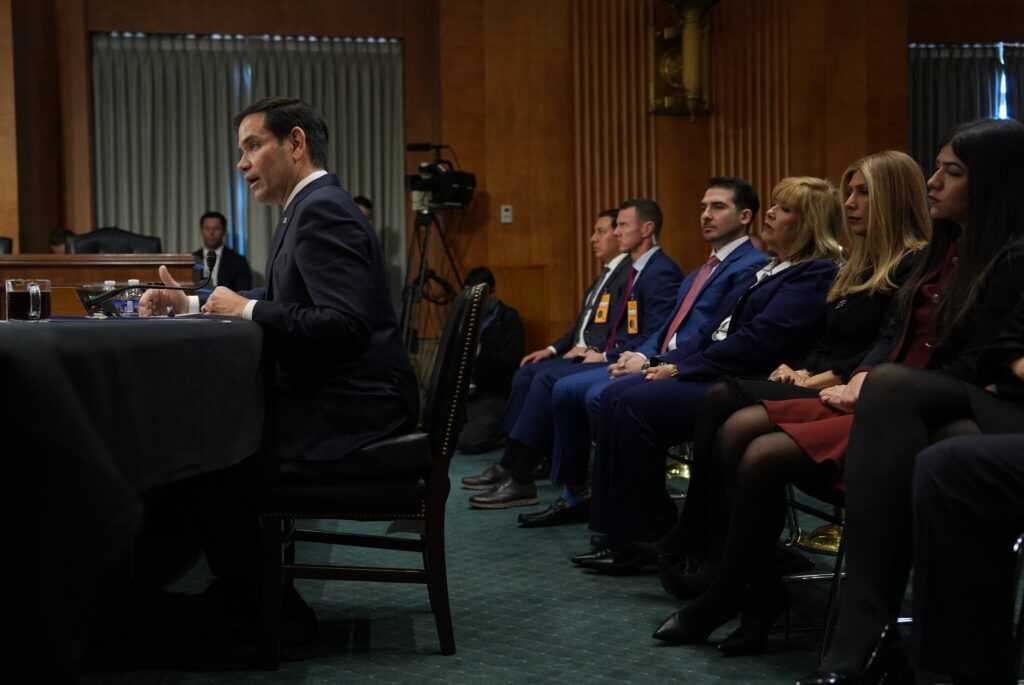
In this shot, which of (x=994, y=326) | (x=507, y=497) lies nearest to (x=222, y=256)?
(x=507, y=497)

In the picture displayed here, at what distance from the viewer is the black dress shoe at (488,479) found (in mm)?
4773

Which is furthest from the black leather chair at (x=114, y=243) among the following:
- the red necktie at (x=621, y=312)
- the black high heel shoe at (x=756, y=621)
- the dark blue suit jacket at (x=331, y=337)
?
the black high heel shoe at (x=756, y=621)

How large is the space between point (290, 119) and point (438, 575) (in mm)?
1079

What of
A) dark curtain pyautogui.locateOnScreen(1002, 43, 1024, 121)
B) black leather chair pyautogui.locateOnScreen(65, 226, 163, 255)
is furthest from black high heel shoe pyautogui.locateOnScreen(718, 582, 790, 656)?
dark curtain pyautogui.locateOnScreen(1002, 43, 1024, 121)

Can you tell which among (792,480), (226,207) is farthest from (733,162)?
(792,480)

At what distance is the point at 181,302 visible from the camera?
2686 mm

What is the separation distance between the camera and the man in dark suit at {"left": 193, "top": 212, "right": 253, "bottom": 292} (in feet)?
27.1

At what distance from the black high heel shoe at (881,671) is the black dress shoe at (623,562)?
4.18 feet

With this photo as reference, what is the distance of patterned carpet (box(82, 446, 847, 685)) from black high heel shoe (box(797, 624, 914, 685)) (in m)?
0.33

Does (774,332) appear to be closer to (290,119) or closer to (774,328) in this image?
(774,328)

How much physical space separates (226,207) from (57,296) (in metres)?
5.06

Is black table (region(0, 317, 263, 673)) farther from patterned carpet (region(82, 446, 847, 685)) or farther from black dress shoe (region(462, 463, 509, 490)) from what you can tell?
black dress shoe (region(462, 463, 509, 490))

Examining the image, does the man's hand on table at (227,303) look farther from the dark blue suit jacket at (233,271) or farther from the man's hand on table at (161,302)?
the dark blue suit jacket at (233,271)

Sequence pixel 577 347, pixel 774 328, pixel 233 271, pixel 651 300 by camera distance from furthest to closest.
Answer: pixel 233 271, pixel 577 347, pixel 651 300, pixel 774 328
